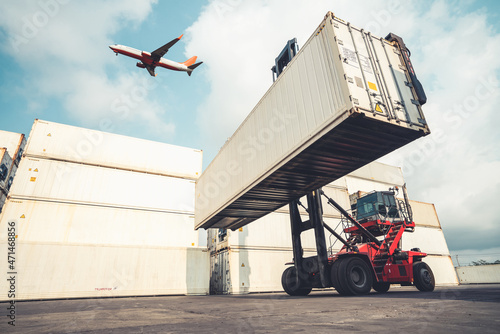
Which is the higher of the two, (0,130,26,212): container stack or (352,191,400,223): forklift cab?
(0,130,26,212): container stack

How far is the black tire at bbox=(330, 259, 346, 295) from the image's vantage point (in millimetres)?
7971

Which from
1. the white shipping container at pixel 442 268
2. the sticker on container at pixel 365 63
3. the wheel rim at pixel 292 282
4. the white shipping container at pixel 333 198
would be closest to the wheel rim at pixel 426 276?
the wheel rim at pixel 292 282

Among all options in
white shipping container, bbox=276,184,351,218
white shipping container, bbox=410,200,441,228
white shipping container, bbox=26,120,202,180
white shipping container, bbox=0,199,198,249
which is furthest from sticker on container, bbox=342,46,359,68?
white shipping container, bbox=410,200,441,228

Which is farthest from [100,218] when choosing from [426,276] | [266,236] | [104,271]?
[426,276]

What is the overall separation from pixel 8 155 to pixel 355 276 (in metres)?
19.8

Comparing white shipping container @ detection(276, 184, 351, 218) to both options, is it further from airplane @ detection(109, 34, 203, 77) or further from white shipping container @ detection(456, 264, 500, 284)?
white shipping container @ detection(456, 264, 500, 284)

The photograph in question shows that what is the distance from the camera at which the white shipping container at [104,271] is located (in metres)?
11.9

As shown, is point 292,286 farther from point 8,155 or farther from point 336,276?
point 8,155

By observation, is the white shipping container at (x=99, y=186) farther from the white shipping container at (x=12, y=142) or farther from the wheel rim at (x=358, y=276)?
the wheel rim at (x=358, y=276)

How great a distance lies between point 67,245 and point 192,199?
24.2 ft

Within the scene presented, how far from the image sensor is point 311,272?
935 cm

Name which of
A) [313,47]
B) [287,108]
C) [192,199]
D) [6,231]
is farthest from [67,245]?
[313,47]

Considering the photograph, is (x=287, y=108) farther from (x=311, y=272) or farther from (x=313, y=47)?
(x=311, y=272)

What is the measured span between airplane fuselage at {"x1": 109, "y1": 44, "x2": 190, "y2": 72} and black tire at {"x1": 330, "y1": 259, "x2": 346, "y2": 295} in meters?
17.3
